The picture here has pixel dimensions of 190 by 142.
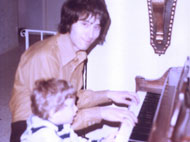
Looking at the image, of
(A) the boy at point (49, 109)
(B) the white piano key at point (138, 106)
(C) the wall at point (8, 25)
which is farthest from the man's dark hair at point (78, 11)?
(C) the wall at point (8, 25)

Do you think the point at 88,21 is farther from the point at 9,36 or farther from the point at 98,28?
the point at 9,36

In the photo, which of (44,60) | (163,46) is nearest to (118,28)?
(163,46)

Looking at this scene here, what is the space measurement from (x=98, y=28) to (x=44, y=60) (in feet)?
1.21

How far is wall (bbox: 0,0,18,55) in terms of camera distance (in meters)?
6.15

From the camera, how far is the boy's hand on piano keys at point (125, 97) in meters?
1.63

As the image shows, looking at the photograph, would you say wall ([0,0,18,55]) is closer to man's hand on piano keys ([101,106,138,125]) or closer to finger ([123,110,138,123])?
man's hand on piano keys ([101,106,138,125])

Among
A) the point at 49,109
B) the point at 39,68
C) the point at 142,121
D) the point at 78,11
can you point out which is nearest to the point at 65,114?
the point at 49,109

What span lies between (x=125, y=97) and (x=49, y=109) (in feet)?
1.78

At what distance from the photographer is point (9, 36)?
6602 mm

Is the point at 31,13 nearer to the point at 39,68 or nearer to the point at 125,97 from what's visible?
Answer: the point at 125,97

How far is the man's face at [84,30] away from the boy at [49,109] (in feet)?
0.91

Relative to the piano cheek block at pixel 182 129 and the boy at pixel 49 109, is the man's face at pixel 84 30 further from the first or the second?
the piano cheek block at pixel 182 129

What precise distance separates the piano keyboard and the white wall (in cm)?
38

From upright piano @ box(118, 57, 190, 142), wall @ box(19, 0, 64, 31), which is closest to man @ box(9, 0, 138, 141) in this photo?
upright piano @ box(118, 57, 190, 142)
